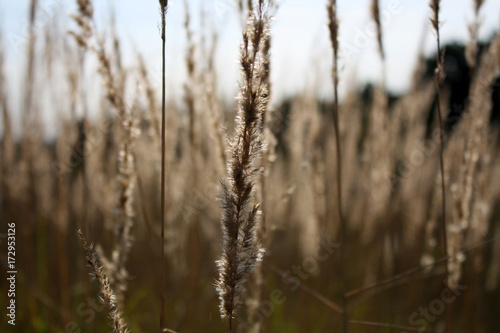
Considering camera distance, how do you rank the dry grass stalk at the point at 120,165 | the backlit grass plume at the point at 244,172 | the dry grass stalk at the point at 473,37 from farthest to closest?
the dry grass stalk at the point at 473,37
the dry grass stalk at the point at 120,165
the backlit grass plume at the point at 244,172

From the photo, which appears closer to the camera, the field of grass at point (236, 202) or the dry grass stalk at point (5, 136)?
the field of grass at point (236, 202)

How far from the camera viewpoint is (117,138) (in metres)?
1.82

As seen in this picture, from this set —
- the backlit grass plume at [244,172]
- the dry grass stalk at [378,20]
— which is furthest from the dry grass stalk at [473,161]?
the backlit grass plume at [244,172]

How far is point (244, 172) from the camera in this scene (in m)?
0.74

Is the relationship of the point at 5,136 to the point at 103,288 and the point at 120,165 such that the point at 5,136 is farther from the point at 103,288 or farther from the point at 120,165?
the point at 103,288

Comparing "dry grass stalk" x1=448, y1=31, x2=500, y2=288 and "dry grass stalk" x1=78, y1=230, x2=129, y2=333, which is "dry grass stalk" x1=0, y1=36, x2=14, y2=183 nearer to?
"dry grass stalk" x1=78, y1=230, x2=129, y2=333

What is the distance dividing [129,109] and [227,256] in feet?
1.94

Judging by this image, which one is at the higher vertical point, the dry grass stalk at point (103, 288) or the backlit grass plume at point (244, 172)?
the backlit grass plume at point (244, 172)

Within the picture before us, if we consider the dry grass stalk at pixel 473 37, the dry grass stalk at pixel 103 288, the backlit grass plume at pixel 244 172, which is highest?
the dry grass stalk at pixel 473 37

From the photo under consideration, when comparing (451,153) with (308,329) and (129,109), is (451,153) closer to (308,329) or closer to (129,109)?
(308,329)

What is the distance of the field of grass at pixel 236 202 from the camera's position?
852mm

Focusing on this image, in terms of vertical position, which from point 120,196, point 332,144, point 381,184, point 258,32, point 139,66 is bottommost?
point 120,196

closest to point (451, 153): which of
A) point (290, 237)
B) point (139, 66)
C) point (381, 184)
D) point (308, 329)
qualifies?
point (381, 184)

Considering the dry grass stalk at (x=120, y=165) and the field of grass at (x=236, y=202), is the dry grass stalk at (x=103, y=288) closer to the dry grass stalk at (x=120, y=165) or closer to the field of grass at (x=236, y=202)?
the field of grass at (x=236, y=202)
